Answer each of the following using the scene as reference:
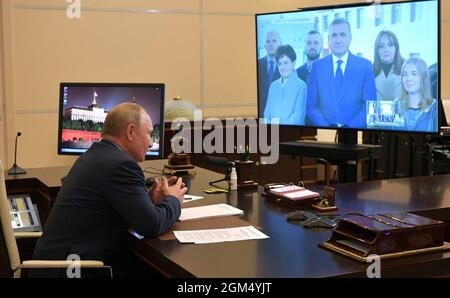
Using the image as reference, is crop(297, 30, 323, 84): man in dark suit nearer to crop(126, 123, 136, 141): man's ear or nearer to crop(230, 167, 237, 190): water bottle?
crop(230, 167, 237, 190): water bottle

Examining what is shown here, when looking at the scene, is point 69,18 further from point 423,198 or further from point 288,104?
point 423,198

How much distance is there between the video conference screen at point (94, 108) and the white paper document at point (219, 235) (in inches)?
53.3

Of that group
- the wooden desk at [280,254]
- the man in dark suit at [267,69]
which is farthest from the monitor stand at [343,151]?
the wooden desk at [280,254]

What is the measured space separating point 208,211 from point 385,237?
2.90 ft

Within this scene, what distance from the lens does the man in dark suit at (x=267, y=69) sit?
3914 mm

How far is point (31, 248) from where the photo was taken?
3.24 m

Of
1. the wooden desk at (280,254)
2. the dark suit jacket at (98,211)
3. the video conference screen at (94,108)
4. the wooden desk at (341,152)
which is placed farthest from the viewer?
the video conference screen at (94,108)

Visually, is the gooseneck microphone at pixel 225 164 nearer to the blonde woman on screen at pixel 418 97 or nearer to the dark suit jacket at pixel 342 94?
the dark suit jacket at pixel 342 94

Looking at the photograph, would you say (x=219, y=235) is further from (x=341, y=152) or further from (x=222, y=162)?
(x=341, y=152)

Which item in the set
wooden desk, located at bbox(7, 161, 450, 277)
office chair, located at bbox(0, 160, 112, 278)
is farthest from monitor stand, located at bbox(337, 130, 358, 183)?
office chair, located at bbox(0, 160, 112, 278)

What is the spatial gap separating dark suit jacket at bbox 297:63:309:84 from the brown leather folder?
1788 millimetres

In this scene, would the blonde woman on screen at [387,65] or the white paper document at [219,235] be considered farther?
the blonde woman on screen at [387,65]

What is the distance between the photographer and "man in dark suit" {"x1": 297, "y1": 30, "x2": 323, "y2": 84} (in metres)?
3.64

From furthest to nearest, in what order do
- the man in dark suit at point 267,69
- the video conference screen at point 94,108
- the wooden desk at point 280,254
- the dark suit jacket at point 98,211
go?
the man in dark suit at point 267,69, the video conference screen at point 94,108, the dark suit jacket at point 98,211, the wooden desk at point 280,254
